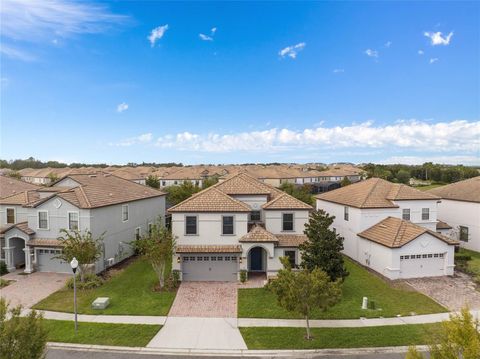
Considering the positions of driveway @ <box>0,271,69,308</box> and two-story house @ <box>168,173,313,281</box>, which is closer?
driveway @ <box>0,271,69,308</box>

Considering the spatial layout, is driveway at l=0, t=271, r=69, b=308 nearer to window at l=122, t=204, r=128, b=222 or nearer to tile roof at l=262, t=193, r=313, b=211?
window at l=122, t=204, r=128, b=222

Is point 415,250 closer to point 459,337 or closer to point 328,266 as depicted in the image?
point 328,266

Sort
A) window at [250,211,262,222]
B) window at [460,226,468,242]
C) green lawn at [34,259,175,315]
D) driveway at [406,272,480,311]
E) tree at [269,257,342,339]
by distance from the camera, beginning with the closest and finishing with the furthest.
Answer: tree at [269,257,342,339] < green lawn at [34,259,175,315] < driveway at [406,272,480,311] < window at [250,211,262,222] < window at [460,226,468,242]

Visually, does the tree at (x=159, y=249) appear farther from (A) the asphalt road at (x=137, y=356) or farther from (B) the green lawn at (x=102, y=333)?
(A) the asphalt road at (x=137, y=356)

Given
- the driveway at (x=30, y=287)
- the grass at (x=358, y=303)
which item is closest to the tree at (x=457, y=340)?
the grass at (x=358, y=303)

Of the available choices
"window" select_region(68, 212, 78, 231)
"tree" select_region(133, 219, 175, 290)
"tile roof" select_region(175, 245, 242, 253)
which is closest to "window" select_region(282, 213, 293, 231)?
"tile roof" select_region(175, 245, 242, 253)

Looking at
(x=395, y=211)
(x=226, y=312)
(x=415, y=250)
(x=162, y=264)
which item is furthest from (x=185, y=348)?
(x=395, y=211)
